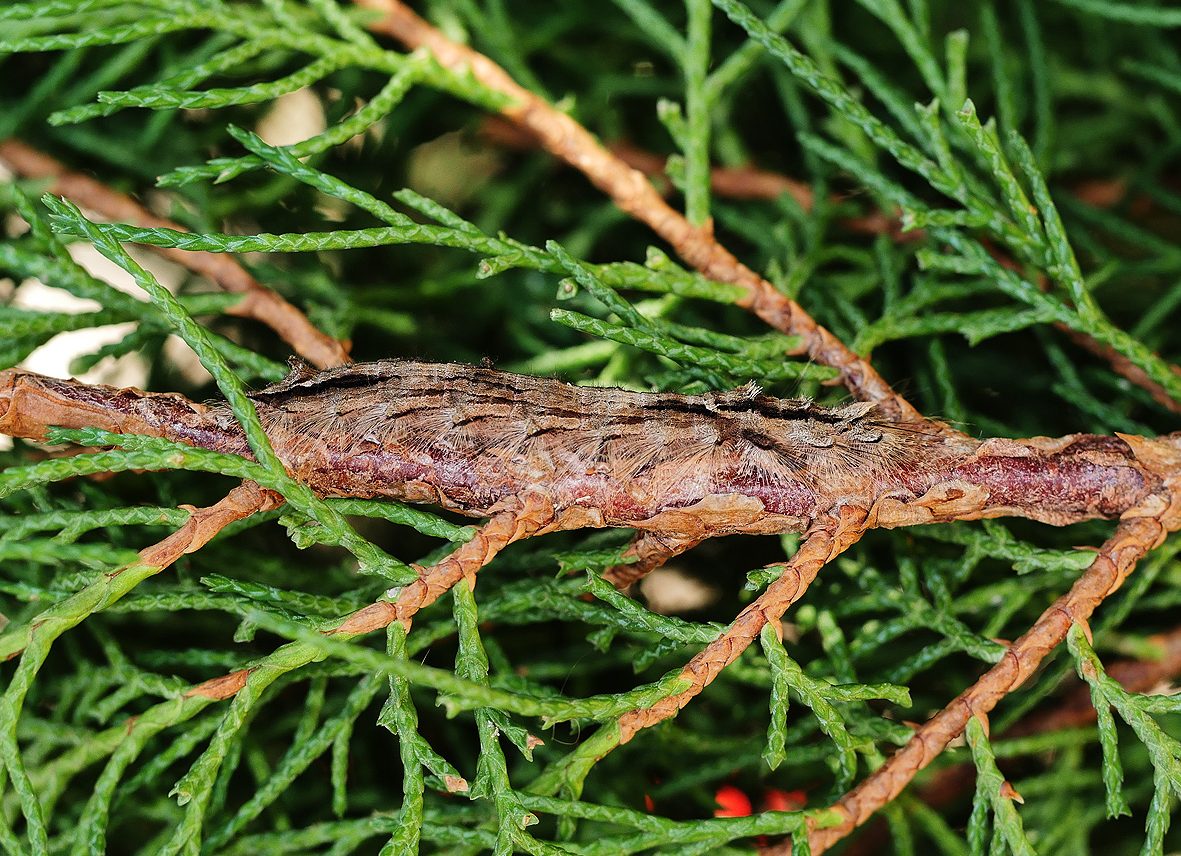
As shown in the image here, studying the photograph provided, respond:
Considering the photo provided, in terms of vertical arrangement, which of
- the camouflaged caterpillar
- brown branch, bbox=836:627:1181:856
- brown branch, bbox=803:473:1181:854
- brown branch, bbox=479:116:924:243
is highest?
brown branch, bbox=479:116:924:243

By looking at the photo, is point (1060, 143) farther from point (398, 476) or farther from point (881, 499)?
point (398, 476)

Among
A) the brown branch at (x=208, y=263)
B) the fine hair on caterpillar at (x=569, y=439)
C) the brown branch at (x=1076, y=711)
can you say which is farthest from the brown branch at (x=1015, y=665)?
the brown branch at (x=208, y=263)

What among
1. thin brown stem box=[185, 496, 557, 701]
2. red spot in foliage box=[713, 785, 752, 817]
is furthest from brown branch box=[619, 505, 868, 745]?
red spot in foliage box=[713, 785, 752, 817]

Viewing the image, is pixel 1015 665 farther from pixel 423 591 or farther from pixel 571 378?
pixel 571 378

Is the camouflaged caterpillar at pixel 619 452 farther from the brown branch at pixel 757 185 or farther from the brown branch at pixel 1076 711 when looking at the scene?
the brown branch at pixel 1076 711

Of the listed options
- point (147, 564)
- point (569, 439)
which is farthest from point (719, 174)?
point (147, 564)

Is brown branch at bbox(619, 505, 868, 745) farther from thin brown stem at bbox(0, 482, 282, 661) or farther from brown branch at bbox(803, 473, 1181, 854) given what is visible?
thin brown stem at bbox(0, 482, 282, 661)
